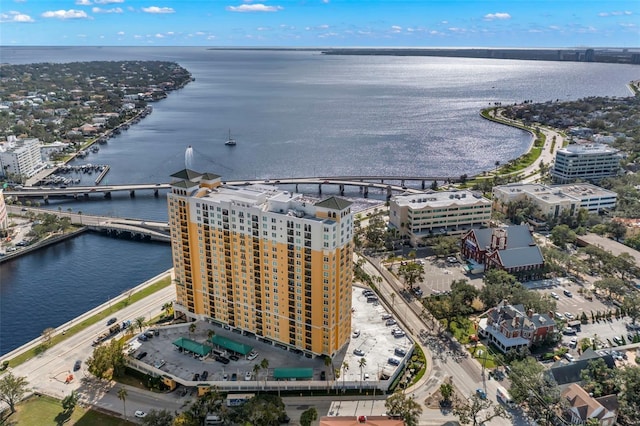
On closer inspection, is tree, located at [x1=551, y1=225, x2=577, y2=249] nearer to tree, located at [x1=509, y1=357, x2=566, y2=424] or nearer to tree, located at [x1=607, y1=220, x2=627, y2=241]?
tree, located at [x1=607, y1=220, x2=627, y2=241]

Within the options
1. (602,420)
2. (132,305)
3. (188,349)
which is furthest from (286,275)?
(602,420)

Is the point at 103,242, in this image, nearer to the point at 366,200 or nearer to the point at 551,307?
the point at 366,200

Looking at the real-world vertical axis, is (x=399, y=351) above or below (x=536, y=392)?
below

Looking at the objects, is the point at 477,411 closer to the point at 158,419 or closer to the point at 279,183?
the point at 158,419

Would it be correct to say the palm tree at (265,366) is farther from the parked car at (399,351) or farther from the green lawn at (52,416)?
the parked car at (399,351)

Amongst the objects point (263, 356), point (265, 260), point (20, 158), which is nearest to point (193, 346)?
point (263, 356)

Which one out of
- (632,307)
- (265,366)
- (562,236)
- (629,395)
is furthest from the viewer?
(562,236)

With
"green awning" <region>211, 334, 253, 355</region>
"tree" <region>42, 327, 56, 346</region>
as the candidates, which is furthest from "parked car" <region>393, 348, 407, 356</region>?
"tree" <region>42, 327, 56, 346</region>
